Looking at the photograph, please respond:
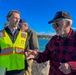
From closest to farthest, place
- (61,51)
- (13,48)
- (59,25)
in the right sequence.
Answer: (61,51) → (59,25) → (13,48)

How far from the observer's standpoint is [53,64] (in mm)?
4328

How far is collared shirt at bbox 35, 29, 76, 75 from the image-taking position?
4127 mm

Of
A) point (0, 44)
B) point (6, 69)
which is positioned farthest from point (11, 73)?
point (0, 44)

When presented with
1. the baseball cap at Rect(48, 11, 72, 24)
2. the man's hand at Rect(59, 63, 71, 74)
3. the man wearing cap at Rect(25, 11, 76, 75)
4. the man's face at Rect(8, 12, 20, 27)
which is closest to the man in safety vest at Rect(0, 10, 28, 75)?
the man's face at Rect(8, 12, 20, 27)

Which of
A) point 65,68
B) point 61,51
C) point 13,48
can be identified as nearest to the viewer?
point 65,68

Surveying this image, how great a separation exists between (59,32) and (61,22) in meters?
0.15

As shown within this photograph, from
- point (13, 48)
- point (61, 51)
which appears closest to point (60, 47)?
point (61, 51)

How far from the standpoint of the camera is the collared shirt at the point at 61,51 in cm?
413

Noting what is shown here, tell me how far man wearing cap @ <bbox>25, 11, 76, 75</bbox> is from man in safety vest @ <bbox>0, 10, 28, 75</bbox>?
110 centimetres

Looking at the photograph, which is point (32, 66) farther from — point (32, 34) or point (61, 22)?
point (61, 22)

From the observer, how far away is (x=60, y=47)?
422 centimetres

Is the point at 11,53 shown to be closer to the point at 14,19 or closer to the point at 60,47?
the point at 14,19

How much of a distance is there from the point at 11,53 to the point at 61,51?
1512mm

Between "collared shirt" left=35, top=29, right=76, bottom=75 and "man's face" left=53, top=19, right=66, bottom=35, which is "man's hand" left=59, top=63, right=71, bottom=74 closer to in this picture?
"collared shirt" left=35, top=29, right=76, bottom=75
